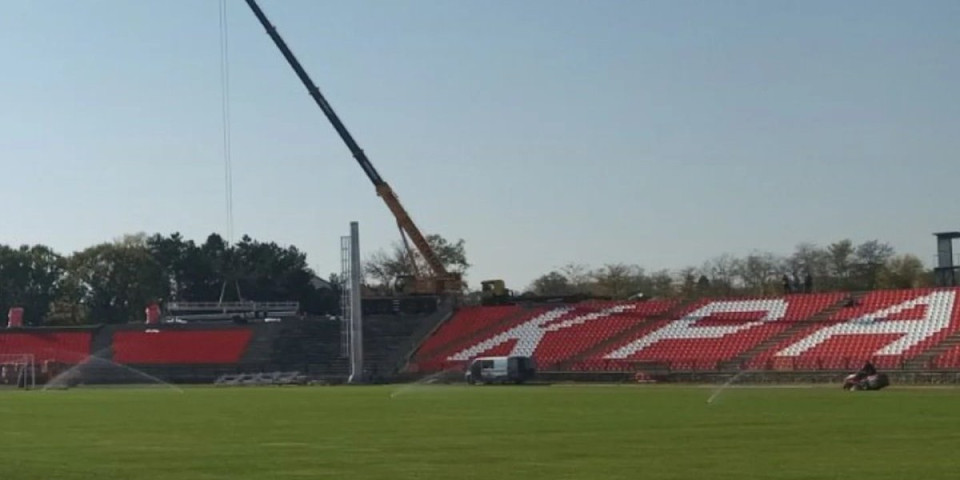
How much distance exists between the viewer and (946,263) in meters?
92.4

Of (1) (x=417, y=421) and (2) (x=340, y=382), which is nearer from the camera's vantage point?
(1) (x=417, y=421)

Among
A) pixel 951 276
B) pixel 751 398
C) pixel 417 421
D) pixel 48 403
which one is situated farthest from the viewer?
pixel 951 276

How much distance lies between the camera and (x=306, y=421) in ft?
133

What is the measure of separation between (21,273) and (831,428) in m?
151

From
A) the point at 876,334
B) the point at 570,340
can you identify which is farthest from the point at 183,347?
the point at 876,334

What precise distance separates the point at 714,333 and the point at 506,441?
63932 millimetres

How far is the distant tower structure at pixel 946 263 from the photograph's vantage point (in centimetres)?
9188

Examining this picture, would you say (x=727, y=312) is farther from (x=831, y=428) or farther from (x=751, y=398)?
(x=831, y=428)

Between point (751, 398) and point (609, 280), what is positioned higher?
point (609, 280)

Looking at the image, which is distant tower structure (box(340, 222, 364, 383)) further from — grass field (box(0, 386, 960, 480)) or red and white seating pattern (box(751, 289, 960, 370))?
grass field (box(0, 386, 960, 480))

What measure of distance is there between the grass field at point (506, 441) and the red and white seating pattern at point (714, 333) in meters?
32.9

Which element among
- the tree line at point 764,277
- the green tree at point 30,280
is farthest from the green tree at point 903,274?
the green tree at point 30,280

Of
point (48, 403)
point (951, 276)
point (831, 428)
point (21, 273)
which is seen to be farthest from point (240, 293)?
point (831, 428)

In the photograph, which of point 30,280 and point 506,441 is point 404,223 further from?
point 506,441
